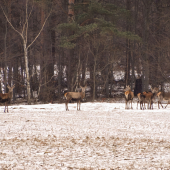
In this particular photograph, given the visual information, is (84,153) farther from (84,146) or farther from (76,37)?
(76,37)

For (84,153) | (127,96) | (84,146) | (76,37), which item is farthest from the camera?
(76,37)

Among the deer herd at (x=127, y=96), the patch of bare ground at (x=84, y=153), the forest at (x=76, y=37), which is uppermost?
the forest at (x=76, y=37)

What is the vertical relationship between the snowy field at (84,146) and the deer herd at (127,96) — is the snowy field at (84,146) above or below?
below

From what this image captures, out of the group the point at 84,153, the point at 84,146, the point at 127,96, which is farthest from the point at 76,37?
the point at 84,153

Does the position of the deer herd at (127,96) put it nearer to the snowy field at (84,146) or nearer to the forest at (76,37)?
the snowy field at (84,146)

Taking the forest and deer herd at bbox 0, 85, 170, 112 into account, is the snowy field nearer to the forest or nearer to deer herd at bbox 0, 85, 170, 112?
deer herd at bbox 0, 85, 170, 112

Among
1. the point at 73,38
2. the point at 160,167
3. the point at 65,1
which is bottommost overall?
the point at 160,167

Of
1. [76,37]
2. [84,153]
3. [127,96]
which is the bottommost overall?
[84,153]

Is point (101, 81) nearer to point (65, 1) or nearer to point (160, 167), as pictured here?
point (65, 1)

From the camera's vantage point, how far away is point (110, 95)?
36.9 metres

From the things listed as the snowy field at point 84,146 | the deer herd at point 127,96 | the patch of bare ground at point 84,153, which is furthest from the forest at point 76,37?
the patch of bare ground at point 84,153

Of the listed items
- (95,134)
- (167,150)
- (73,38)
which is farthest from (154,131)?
(73,38)

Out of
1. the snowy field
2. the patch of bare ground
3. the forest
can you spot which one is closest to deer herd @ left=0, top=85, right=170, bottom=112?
the snowy field

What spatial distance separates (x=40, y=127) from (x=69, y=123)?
5.37 feet
